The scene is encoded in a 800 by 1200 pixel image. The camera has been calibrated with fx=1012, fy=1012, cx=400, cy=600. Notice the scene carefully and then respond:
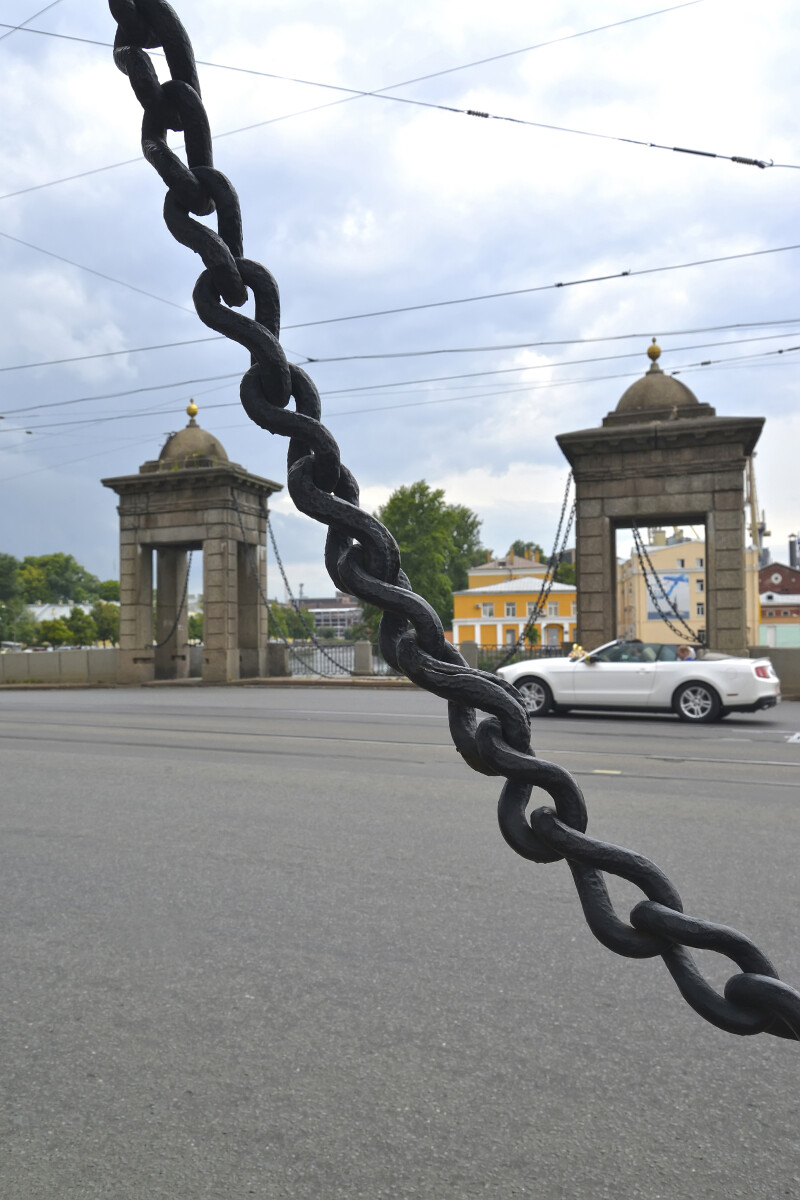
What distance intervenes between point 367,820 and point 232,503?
22.3 meters

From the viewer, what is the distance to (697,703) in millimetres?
15141

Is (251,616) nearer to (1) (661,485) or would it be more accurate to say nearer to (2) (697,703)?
(1) (661,485)

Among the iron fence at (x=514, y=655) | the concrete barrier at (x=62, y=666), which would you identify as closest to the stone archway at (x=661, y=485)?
the iron fence at (x=514, y=655)

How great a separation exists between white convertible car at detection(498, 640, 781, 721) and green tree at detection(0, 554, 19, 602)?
291 ft

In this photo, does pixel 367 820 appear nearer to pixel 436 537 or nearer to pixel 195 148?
pixel 195 148

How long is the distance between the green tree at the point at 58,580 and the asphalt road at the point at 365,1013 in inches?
4806

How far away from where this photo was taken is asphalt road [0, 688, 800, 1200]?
2699 mm

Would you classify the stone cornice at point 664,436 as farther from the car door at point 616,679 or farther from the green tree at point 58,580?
the green tree at point 58,580

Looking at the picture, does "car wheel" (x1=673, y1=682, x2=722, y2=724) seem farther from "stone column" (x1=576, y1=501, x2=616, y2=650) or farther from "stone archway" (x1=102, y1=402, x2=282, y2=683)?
"stone archway" (x1=102, y1=402, x2=282, y2=683)

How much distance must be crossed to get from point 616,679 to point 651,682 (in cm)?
54

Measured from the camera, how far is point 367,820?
700cm

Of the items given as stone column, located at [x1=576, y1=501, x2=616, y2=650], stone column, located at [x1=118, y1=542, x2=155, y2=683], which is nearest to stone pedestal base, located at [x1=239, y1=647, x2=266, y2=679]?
stone column, located at [x1=118, y1=542, x2=155, y2=683]

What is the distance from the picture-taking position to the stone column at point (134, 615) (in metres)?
29.1

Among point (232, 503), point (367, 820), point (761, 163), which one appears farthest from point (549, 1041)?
point (232, 503)
